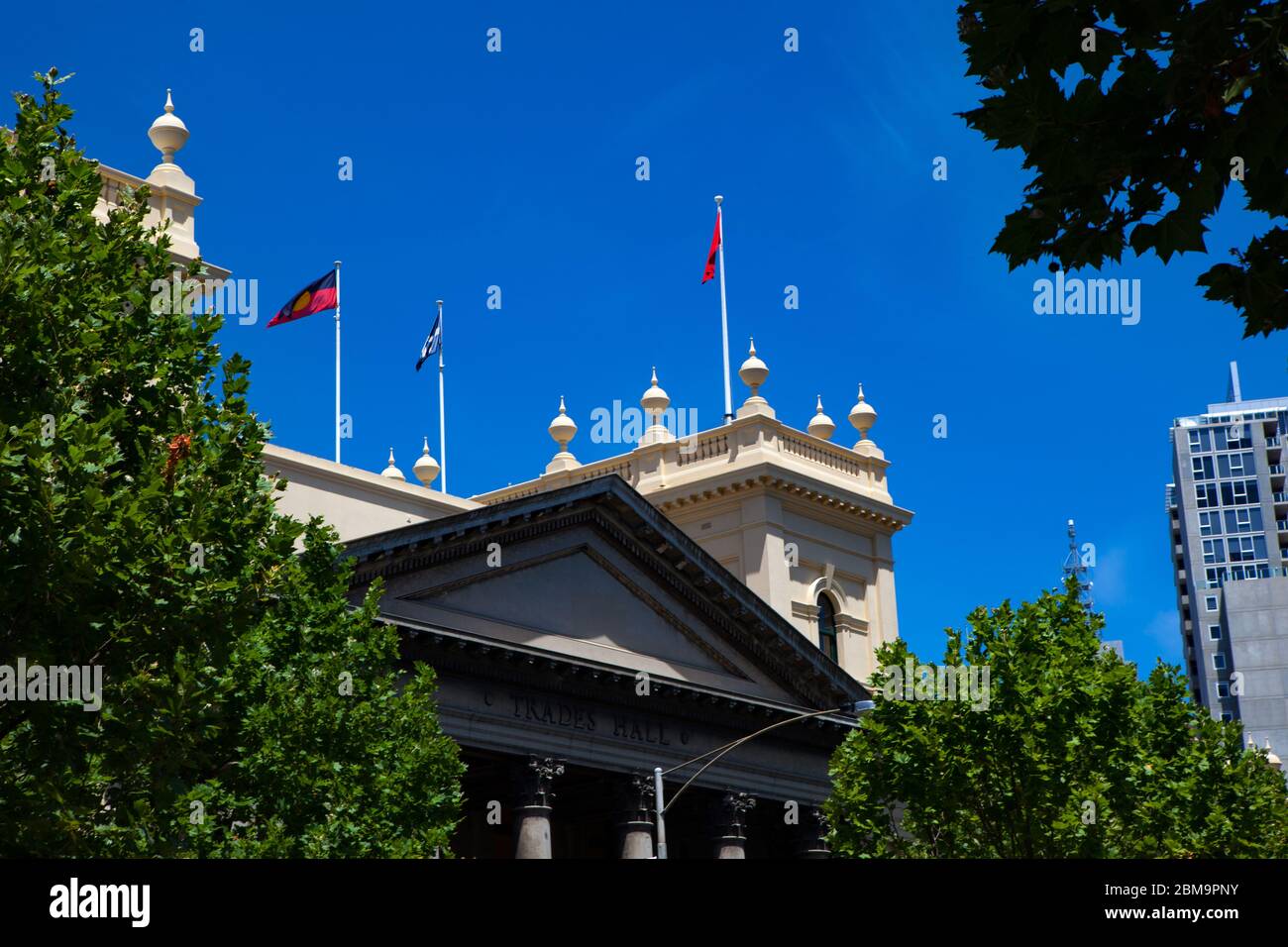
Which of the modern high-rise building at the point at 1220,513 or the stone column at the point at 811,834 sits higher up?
the modern high-rise building at the point at 1220,513

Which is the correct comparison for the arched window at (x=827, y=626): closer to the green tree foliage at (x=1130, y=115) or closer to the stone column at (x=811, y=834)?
the stone column at (x=811, y=834)

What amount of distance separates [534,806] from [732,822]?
6.41m

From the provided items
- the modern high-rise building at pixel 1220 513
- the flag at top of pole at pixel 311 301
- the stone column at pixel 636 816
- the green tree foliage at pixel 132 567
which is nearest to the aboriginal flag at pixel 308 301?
the flag at top of pole at pixel 311 301

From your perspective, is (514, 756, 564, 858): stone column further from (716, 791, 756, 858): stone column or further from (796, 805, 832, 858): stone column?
(796, 805, 832, 858): stone column

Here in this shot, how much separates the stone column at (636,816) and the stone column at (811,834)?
19.3 feet

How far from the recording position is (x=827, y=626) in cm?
5009

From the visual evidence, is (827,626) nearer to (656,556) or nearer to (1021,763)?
(656,556)

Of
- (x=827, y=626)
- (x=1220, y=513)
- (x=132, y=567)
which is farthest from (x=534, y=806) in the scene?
(x=1220, y=513)

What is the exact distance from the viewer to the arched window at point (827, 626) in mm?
49531

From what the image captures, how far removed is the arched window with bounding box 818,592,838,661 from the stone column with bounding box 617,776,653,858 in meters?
11.2

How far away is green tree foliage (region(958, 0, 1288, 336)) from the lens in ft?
27.5

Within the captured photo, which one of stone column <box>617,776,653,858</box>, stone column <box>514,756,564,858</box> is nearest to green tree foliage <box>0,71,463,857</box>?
stone column <box>514,756,564,858</box>
